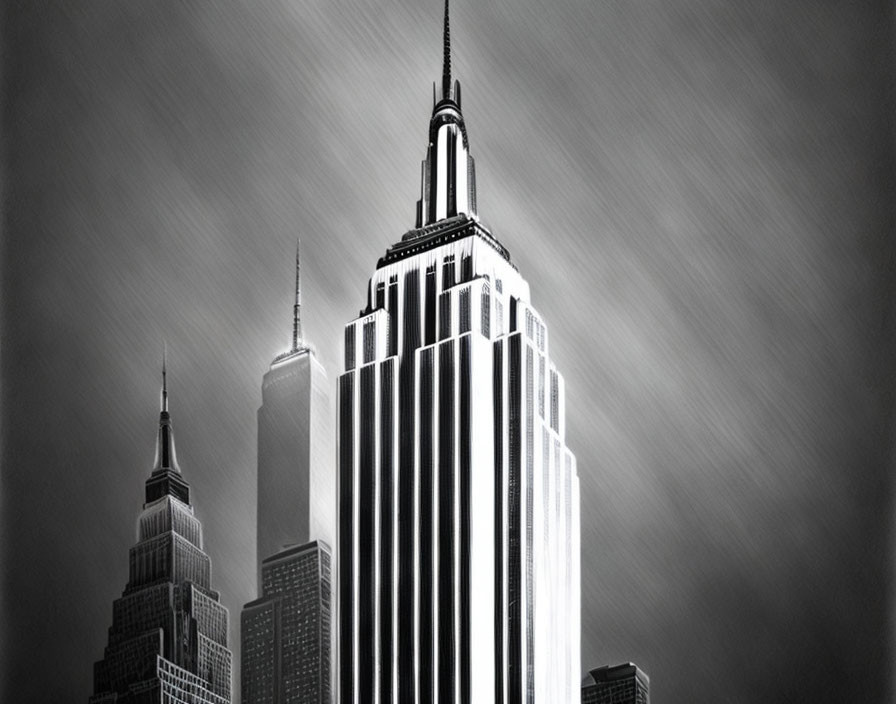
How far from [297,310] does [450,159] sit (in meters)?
1.52

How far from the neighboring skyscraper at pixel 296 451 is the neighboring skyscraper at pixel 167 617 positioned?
517mm

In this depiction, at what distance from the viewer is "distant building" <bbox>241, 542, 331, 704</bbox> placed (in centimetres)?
1081

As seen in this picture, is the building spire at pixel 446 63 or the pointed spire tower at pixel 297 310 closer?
the building spire at pixel 446 63

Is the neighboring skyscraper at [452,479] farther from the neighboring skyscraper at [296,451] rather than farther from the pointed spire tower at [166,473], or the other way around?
the pointed spire tower at [166,473]

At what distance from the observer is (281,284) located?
11375mm


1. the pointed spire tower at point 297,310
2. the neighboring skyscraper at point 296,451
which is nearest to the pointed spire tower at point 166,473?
the neighboring skyscraper at point 296,451

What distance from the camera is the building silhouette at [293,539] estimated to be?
35.6 feet

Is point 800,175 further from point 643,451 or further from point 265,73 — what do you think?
point 265,73

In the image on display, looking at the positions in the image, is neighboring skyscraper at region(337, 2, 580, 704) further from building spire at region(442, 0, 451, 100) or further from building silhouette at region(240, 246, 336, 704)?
building silhouette at region(240, 246, 336, 704)

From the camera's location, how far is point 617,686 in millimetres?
10133

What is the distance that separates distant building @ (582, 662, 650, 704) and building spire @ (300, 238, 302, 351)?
3099 mm

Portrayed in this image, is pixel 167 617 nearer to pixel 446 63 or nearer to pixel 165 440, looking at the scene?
pixel 165 440

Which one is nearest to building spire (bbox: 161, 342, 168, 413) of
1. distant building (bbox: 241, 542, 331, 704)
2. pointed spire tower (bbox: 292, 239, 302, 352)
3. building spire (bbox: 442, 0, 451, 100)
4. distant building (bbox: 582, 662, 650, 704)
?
pointed spire tower (bbox: 292, 239, 302, 352)

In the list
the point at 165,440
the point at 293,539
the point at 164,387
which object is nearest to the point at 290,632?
the point at 293,539
